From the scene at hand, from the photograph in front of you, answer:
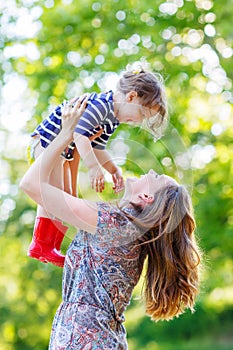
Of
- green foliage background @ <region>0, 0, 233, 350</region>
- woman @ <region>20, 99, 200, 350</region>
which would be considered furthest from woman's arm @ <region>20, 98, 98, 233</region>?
green foliage background @ <region>0, 0, 233, 350</region>

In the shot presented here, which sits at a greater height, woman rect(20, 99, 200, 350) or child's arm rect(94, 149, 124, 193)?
child's arm rect(94, 149, 124, 193)

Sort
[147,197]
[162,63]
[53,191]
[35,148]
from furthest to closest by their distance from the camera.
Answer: [162,63], [35,148], [147,197], [53,191]

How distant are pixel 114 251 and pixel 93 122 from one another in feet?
1.02

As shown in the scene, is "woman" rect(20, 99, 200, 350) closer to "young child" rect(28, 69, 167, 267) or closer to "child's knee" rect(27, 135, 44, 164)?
"young child" rect(28, 69, 167, 267)

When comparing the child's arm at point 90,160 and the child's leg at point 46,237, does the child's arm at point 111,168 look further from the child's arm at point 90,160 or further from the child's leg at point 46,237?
the child's leg at point 46,237

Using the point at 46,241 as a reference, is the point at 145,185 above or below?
above

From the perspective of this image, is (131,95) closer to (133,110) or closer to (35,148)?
(133,110)

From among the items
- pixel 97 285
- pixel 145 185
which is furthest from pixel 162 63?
pixel 97 285

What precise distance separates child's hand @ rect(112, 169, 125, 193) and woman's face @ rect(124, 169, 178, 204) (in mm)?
18

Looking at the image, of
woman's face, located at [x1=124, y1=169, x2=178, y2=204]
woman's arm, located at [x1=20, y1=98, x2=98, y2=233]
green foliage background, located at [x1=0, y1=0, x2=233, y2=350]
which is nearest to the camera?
woman's arm, located at [x1=20, y1=98, x2=98, y2=233]

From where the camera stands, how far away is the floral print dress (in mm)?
1720

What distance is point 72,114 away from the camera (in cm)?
172

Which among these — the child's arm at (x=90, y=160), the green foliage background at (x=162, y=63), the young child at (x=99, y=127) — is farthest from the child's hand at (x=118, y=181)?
the green foliage background at (x=162, y=63)

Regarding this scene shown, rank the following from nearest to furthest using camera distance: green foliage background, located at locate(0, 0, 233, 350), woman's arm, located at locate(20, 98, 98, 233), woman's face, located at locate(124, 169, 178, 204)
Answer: woman's arm, located at locate(20, 98, 98, 233) → woman's face, located at locate(124, 169, 178, 204) → green foliage background, located at locate(0, 0, 233, 350)
